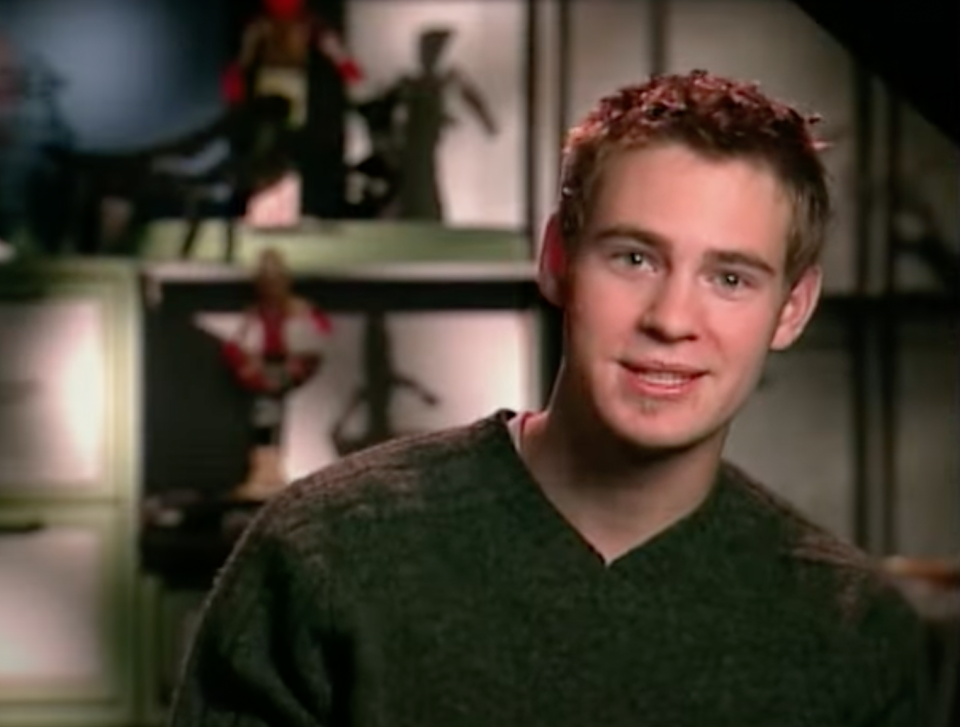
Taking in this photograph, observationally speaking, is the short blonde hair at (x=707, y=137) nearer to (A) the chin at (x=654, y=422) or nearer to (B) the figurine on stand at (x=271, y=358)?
(A) the chin at (x=654, y=422)

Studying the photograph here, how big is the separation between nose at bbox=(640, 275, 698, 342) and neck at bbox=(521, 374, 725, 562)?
0.18ft

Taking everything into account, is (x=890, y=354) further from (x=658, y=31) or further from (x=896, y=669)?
(x=896, y=669)

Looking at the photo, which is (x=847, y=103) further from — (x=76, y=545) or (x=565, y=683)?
(x=565, y=683)

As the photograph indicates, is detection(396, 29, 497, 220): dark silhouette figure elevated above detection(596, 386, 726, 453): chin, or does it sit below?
above

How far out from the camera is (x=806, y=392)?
285 cm

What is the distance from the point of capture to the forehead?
0.52 metres

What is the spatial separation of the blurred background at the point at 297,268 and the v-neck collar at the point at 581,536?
6.93 feet

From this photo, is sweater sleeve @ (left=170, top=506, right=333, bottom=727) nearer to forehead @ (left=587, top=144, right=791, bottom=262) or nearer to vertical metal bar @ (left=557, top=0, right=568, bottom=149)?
forehead @ (left=587, top=144, right=791, bottom=262)

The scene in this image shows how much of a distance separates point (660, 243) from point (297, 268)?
2.24 meters

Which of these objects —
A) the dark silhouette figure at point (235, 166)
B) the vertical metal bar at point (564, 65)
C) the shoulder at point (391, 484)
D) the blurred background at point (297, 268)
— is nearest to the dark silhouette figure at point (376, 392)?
the blurred background at point (297, 268)

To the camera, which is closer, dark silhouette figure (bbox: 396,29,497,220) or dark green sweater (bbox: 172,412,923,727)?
dark green sweater (bbox: 172,412,923,727)

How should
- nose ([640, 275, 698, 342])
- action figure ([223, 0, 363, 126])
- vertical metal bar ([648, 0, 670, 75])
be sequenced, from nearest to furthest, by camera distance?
1. nose ([640, 275, 698, 342])
2. action figure ([223, 0, 363, 126])
3. vertical metal bar ([648, 0, 670, 75])

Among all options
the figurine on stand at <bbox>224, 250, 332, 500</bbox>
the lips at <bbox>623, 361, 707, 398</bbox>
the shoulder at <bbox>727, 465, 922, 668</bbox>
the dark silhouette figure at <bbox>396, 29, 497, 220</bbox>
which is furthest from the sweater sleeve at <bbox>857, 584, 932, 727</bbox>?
the dark silhouette figure at <bbox>396, 29, 497, 220</bbox>

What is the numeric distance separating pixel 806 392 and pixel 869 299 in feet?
0.53
